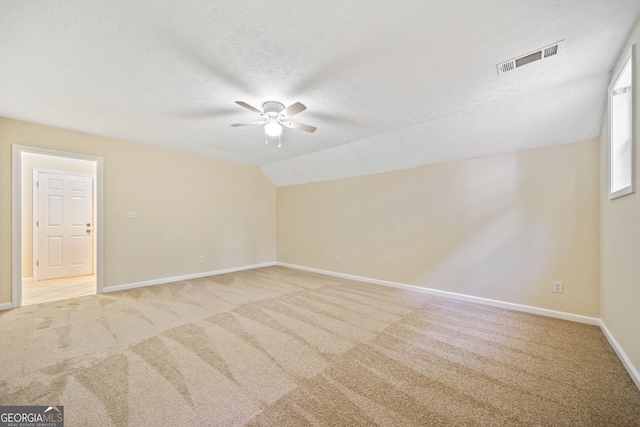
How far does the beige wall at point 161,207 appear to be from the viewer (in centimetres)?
328

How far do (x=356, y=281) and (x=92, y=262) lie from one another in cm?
Answer: 564

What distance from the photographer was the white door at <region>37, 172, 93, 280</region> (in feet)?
14.8

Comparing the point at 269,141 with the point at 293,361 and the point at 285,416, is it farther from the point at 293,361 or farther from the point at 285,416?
the point at 285,416

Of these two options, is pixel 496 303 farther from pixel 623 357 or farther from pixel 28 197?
pixel 28 197

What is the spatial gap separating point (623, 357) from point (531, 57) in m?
2.49

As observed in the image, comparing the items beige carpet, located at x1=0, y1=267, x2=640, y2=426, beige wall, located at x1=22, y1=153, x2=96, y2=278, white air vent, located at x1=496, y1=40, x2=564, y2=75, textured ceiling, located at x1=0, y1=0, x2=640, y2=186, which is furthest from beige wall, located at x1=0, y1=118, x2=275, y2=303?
white air vent, located at x1=496, y1=40, x2=564, y2=75

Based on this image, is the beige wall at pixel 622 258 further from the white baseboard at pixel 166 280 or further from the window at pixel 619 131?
the white baseboard at pixel 166 280

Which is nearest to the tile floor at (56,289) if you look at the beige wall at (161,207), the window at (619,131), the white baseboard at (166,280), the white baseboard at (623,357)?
the white baseboard at (166,280)

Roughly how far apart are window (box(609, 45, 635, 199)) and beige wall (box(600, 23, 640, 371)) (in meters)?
0.12

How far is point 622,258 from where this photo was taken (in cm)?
188

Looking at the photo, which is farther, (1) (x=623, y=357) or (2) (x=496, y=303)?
(2) (x=496, y=303)

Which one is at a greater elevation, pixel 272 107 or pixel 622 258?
pixel 272 107

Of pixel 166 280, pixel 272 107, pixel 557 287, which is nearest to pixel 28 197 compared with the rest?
pixel 166 280

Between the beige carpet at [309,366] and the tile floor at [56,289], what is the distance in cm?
50
